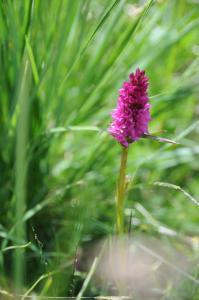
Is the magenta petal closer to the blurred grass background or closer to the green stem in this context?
the green stem

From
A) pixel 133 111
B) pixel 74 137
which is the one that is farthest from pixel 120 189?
pixel 74 137

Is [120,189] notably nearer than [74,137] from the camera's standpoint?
Yes

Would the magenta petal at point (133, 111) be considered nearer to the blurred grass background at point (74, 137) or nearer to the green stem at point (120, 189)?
the green stem at point (120, 189)

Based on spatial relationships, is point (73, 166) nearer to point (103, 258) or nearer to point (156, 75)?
point (103, 258)

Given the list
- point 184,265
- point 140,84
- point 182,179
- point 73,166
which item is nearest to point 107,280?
point 184,265

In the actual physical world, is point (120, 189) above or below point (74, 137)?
below

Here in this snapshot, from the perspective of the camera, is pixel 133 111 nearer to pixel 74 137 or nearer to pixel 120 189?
pixel 120 189

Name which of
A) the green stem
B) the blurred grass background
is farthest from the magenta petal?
the blurred grass background

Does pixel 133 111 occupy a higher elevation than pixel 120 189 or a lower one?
higher

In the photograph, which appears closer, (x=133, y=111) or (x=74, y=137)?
(x=133, y=111)
